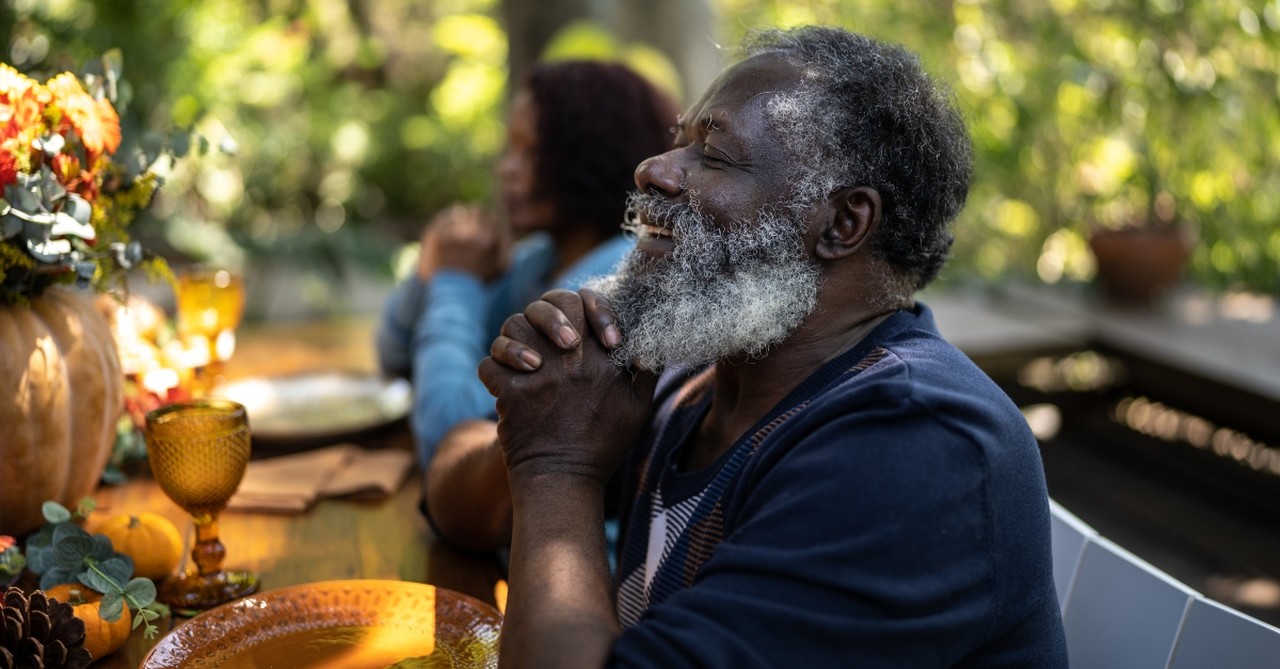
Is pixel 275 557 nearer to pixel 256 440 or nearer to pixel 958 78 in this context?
pixel 256 440

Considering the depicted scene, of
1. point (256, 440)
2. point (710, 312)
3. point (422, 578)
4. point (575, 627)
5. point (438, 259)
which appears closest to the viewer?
point (575, 627)

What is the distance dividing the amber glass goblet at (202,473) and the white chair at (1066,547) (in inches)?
41.1

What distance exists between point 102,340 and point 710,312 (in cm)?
86

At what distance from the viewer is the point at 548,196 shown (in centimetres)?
254

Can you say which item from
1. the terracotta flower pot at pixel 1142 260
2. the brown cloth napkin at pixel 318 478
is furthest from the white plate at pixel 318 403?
the terracotta flower pot at pixel 1142 260

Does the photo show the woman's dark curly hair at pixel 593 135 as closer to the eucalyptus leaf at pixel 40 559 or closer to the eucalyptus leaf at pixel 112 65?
the eucalyptus leaf at pixel 112 65

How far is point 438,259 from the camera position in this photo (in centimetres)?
254

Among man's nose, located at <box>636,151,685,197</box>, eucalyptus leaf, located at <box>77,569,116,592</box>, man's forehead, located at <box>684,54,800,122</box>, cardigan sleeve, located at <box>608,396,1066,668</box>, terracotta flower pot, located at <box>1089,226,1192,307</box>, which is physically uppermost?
man's forehead, located at <box>684,54,800,122</box>

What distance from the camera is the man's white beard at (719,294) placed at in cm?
131

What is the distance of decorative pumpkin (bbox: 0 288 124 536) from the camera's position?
1406mm

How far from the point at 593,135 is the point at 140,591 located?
4.95 feet

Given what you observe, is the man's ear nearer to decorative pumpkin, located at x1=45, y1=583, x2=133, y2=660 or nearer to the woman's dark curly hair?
decorative pumpkin, located at x1=45, y1=583, x2=133, y2=660

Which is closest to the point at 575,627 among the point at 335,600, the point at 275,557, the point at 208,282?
the point at 335,600

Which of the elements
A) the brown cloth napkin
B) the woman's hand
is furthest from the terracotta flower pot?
the brown cloth napkin
